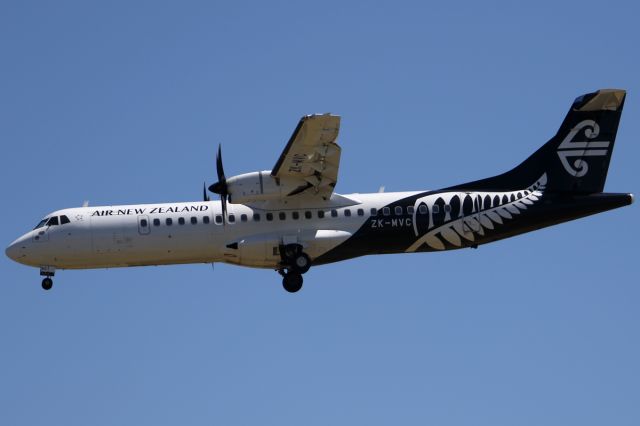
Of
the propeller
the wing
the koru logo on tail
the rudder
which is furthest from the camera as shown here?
the koru logo on tail

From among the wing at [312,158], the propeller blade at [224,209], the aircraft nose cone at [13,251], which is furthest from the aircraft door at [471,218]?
the aircraft nose cone at [13,251]

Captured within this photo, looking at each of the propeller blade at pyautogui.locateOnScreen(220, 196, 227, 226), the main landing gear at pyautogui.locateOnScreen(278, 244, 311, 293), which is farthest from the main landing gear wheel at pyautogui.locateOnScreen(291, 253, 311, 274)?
the propeller blade at pyautogui.locateOnScreen(220, 196, 227, 226)

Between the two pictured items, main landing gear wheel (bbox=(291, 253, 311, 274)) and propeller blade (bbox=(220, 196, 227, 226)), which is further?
main landing gear wheel (bbox=(291, 253, 311, 274))

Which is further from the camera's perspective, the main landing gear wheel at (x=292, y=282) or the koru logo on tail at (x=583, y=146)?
the koru logo on tail at (x=583, y=146)

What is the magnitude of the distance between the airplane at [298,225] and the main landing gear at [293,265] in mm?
30

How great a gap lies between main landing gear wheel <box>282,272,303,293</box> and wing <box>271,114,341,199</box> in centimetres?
248

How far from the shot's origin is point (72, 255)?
30.4 meters

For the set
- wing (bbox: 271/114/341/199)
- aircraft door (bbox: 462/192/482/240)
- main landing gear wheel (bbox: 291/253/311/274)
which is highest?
wing (bbox: 271/114/341/199)

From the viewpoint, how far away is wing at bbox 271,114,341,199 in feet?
88.6

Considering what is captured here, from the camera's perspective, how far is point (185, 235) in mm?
30281

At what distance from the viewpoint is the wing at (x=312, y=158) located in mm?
27016

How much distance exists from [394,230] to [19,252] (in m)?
11.4

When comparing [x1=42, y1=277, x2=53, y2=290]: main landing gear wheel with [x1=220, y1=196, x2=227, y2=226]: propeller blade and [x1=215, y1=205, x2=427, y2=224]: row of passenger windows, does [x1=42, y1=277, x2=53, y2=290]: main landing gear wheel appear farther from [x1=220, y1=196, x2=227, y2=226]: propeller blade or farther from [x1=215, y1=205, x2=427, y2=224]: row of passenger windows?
[x1=220, y1=196, x2=227, y2=226]: propeller blade

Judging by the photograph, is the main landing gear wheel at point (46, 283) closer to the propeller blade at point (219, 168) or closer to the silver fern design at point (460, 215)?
the propeller blade at point (219, 168)
